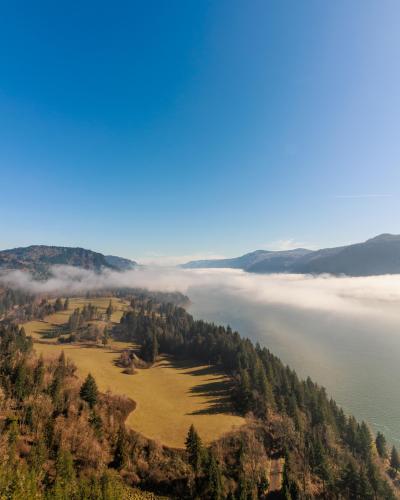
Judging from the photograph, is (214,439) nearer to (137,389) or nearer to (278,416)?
(278,416)

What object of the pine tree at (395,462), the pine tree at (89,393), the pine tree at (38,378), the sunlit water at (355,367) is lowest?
the sunlit water at (355,367)

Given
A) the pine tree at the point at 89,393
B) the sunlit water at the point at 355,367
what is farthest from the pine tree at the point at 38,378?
the sunlit water at the point at 355,367

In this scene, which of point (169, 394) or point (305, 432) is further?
point (169, 394)

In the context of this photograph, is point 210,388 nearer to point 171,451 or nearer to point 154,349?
point 171,451

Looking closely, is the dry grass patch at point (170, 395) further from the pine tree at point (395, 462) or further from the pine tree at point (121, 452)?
the pine tree at point (395, 462)

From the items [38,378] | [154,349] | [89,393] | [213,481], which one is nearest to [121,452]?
[89,393]

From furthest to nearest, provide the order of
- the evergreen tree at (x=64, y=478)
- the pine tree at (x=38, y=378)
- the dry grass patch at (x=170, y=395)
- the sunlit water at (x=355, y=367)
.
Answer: the sunlit water at (x=355, y=367) → the pine tree at (x=38, y=378) → the dry grass patch at (x=170, y=395) → the evergreen tree at (x=64, y=478)
